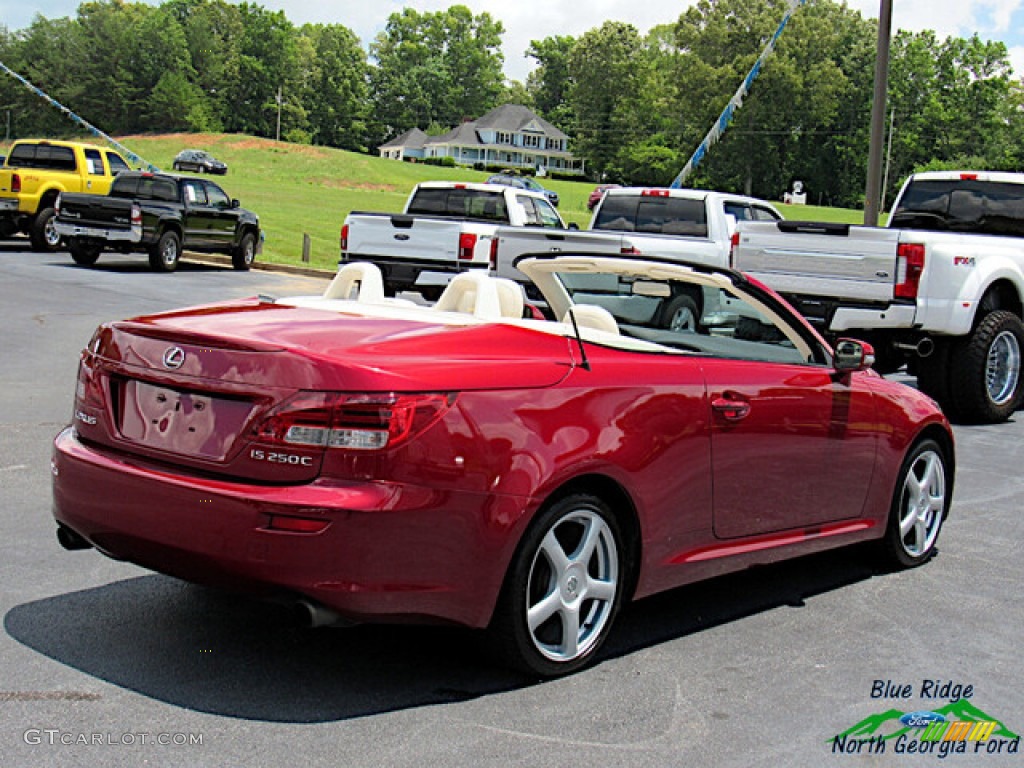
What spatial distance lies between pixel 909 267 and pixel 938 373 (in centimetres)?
112

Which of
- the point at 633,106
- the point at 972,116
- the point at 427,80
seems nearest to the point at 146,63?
the point at 427,80

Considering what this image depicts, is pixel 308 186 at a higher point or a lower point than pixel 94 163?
higher

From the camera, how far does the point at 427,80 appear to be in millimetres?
164125

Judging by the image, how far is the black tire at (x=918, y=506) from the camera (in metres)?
6.04

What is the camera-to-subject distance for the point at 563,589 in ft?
14.0

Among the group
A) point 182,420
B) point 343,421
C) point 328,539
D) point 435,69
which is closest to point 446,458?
point 343,421

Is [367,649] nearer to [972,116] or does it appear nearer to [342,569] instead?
[342,569]

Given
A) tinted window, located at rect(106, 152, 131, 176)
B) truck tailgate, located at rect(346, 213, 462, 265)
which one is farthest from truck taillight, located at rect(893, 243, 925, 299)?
tinted window, located at rect(106, 152, 131, 176)

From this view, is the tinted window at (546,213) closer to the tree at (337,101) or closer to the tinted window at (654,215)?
the tinted window at (654,215)

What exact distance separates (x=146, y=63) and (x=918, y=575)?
141 metres

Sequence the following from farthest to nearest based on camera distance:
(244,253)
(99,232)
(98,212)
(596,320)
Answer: (244,253) < (98,212) < (99,232) < (596,320)

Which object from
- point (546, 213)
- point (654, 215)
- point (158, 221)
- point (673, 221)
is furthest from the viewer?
point (158, 221)

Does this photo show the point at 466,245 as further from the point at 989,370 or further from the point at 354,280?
the point at 354,280

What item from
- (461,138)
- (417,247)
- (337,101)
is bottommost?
(417,247)
